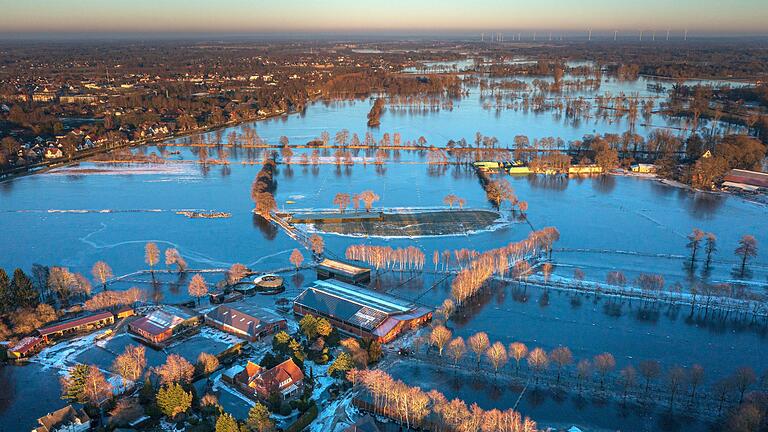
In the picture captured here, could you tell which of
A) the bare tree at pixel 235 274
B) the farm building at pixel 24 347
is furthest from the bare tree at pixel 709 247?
the farm building at pixel 24 347

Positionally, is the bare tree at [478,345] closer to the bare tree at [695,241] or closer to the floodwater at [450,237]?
the floodwater at [450,237]

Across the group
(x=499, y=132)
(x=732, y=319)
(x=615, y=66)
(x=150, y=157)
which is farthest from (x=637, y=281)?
(x=615, y=66)

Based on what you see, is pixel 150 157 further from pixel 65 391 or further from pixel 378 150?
pixel 65 391

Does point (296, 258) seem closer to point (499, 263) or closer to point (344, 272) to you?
point (344, 272)

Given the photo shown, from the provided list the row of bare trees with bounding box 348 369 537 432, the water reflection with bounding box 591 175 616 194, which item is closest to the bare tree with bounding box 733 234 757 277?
the water reflection with bounding box 591 175 616 194

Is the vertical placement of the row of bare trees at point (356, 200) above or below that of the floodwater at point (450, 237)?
above

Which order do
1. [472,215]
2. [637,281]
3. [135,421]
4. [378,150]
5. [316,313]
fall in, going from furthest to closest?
[378,150] < [472,215] < [637,281] < [316,313] < [135,421]
